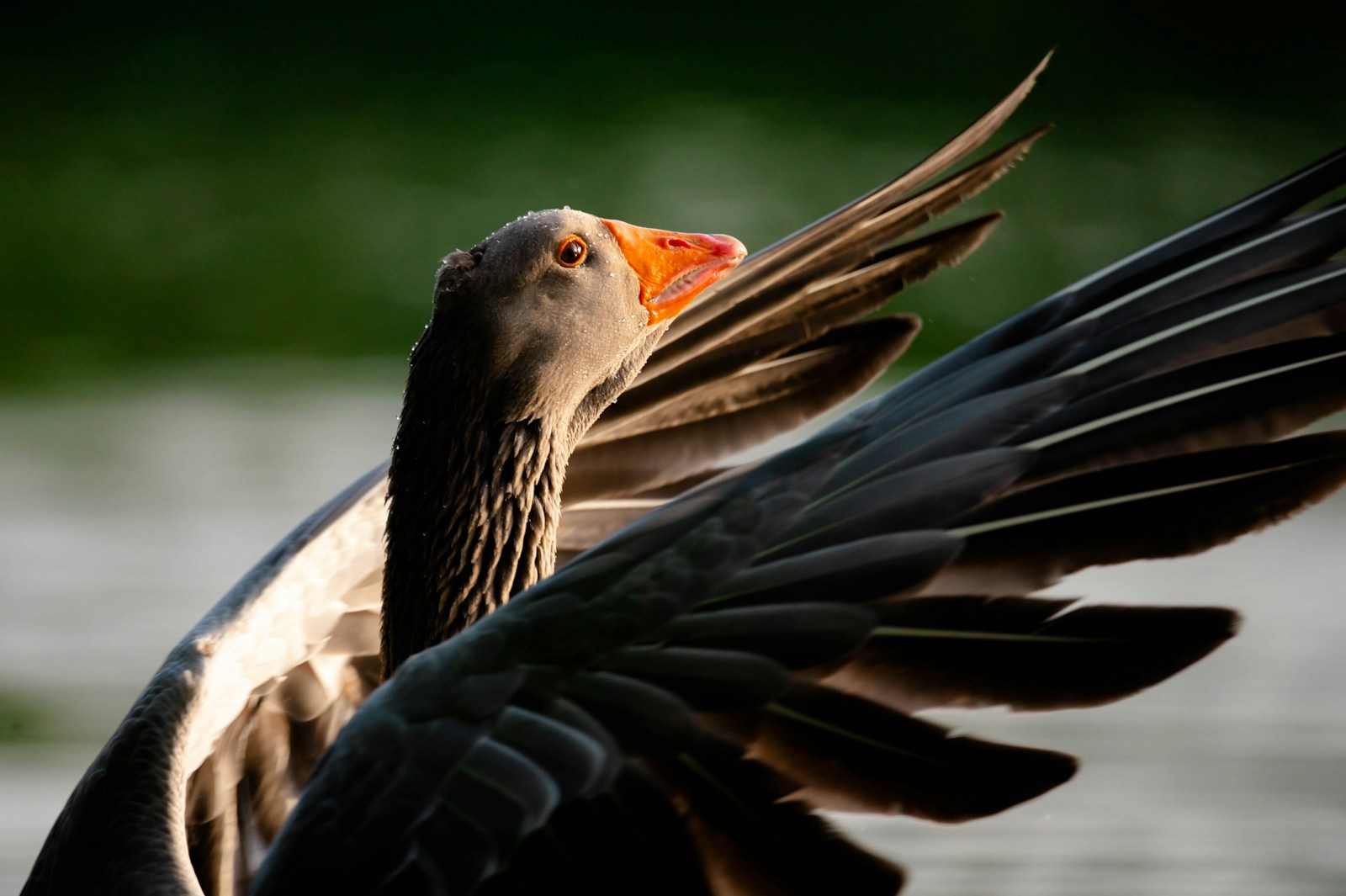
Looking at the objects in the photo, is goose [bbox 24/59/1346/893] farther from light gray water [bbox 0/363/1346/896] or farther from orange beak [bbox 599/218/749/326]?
light gray water [bbox 0/363/1346/896]

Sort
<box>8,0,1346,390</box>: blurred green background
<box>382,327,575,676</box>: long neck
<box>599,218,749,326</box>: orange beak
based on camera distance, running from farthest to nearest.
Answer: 1. <box>8,0,1346,390</box>: blurred green background
2. <box>599,218,749,326</box>: orange beak
3. <box>382,327,575,676</box>: long neck

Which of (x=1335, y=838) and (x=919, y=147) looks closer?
(x=1335, y=838)

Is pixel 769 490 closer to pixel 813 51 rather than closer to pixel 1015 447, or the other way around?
pixel 1015 447

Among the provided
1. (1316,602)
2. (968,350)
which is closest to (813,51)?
(1316,602)

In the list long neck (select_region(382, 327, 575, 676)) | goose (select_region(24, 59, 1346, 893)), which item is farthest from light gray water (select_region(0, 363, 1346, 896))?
goose (select_region(24, 59, 1346, 893))

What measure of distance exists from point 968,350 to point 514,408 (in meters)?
1.26

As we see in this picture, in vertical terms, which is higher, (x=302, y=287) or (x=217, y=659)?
(x=302, y=287)

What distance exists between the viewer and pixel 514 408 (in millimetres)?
3072

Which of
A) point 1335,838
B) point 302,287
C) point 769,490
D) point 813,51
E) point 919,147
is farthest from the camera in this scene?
point 813,51

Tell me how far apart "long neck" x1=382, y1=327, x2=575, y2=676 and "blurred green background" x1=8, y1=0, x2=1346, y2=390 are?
575 centimetres

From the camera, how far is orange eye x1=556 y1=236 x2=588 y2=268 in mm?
3115

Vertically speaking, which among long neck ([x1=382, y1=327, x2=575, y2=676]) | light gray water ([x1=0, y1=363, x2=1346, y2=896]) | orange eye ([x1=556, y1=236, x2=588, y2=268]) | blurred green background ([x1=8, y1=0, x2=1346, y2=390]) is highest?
blurred green background ([x1=8, y1=0, x2=1346, y2=390])

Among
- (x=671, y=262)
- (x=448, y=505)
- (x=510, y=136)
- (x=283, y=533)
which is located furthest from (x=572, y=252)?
(x=510, y=136)

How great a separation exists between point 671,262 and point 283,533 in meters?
3.61
